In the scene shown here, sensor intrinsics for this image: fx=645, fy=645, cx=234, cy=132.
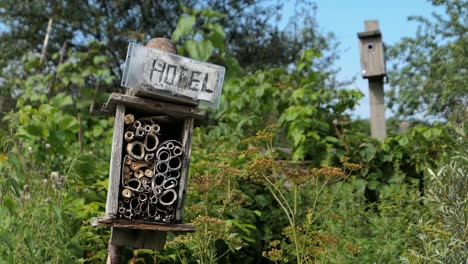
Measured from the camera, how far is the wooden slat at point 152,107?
263 cm

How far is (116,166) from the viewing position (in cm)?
263

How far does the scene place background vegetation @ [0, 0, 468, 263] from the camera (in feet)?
10.1

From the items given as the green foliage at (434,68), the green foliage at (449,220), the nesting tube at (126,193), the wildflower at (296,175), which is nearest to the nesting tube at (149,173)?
the nesting tube at (126,193)

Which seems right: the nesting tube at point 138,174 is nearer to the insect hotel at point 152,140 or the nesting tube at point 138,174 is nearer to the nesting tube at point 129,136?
the insect hotel at point 152,140

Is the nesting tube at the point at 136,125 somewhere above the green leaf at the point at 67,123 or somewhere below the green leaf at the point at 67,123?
below

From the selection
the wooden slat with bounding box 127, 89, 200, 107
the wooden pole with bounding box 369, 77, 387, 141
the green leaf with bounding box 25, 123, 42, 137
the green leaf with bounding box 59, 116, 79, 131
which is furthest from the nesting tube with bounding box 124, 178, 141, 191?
the wooden pole with bounding box 369, 77, 387, 141

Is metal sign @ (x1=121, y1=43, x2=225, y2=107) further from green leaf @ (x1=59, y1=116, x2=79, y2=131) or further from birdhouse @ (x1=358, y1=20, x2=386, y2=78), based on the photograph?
birdhouse @ (x1=358, y1=20, x2=386, y2=78)

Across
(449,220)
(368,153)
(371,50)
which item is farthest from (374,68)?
(449,220)

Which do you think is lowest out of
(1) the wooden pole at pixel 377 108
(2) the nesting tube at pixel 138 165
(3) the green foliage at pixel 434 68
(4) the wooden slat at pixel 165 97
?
(2) the nesting tube at pixel 138 165

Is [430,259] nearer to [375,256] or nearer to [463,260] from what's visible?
[463,260]

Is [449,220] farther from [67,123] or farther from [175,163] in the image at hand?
[67,123]

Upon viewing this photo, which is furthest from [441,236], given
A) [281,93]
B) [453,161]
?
[281,93]

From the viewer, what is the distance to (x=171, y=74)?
2641mm

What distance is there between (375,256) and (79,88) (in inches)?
170
